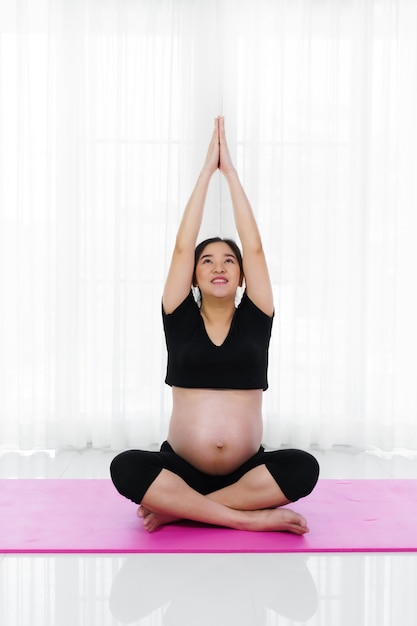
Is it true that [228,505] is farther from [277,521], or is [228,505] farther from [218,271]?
[218,271]

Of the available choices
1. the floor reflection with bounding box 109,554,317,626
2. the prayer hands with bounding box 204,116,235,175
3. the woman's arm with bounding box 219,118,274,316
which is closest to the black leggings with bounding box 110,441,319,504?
the floor reflection with bounding box 109,554,317,626

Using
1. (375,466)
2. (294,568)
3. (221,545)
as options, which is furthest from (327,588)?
(375,466)

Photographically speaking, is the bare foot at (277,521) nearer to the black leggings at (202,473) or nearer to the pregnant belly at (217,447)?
the black leggings at (202,473)

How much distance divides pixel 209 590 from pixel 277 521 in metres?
0.50

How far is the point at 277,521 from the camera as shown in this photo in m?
2.50

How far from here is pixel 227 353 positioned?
2.65 metres

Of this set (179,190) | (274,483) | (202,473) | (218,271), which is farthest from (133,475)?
(179,190)

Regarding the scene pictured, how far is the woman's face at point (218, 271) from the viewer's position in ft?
8.86

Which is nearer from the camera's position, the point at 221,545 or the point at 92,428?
the point at 221,545

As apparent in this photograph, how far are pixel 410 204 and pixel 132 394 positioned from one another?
182cm

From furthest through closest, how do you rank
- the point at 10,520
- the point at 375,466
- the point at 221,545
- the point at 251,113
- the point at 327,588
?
the point at 251,113, the point at 375,466, the point at 10,520, the point at 221,545, the point at 327,588

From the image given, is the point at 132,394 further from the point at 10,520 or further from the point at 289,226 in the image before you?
the point at 10,520

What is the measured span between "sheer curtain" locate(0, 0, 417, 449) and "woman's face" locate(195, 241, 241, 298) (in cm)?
127

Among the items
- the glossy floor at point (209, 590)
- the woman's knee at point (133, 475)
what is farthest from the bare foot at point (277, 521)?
the woman's knee at point (133, 475)
